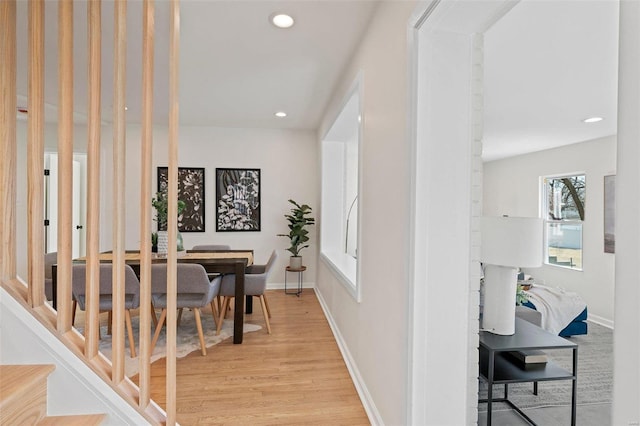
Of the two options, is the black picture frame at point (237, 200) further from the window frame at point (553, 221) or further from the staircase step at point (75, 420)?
the window frame at point (553, 221)

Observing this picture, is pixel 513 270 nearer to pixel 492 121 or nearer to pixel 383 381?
pixel 383 381

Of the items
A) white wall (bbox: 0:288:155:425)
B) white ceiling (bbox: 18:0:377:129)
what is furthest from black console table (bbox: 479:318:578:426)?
white ceiling (bbox: 18:0:377:129)

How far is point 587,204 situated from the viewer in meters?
5.17

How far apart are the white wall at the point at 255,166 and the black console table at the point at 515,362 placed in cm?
363

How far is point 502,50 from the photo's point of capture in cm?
253

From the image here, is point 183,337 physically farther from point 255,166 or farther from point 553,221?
point 553,221

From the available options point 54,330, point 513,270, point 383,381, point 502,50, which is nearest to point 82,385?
point 54,330

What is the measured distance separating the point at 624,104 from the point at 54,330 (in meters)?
1.75

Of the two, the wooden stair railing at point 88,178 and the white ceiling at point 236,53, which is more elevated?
the white ceiling at point 236,53

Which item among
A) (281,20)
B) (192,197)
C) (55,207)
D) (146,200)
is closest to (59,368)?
(146,200)

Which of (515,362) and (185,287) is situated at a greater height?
(185,287)

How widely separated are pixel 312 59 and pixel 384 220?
5.46 ft

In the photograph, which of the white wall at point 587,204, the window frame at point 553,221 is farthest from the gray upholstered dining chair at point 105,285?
the window frame at point 553,221

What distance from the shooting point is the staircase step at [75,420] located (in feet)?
4.04
